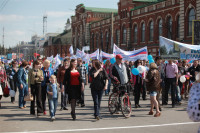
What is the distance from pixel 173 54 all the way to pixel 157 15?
93.4ft

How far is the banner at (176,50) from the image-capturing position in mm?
12172

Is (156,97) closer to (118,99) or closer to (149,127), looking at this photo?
(118,99)

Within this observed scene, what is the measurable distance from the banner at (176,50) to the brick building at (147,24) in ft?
50.6

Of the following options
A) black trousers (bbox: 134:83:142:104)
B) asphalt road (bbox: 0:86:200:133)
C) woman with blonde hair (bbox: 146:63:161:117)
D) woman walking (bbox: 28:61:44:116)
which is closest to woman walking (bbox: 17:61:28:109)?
asphalt road (bbox: 0:86:200:133)

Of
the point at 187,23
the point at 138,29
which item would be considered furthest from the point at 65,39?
the point at 187,23

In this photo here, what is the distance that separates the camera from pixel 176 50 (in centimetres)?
1230

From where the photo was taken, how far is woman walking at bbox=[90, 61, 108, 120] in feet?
29.6

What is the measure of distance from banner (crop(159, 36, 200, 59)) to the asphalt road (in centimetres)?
262

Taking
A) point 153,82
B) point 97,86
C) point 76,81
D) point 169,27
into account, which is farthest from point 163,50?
point 169,27

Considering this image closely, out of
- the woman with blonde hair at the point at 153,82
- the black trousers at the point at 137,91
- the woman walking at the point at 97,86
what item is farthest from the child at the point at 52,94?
the black trousers at the point at 137,91

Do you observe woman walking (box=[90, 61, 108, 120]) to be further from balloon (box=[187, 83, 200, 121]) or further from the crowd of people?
balloon (box=[187, 83, 200, 121])

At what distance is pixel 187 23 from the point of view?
33469 millimetres

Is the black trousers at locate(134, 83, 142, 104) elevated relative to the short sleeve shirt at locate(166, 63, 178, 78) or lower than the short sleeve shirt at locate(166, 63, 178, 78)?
lower

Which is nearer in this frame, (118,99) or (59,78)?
(118,99)
